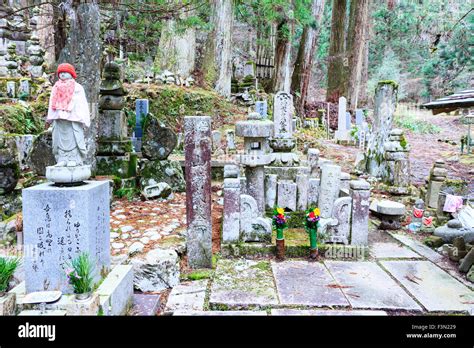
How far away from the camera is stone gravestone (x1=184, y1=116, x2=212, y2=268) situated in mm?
4578

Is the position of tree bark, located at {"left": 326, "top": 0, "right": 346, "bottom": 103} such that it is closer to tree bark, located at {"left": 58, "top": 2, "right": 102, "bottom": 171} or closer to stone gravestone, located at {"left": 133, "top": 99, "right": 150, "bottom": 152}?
stone gravestone, located at {"left": 133, "top": 99, "right": 150, "bottom": 152}

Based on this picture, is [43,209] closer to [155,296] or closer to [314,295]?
[155,296]

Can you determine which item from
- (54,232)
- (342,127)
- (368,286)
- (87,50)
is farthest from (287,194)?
(342,127)

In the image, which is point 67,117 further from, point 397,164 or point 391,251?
point 397,164

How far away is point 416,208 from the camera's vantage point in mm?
6652

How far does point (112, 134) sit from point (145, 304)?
5075 mm

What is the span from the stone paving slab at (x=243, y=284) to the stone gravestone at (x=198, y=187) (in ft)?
1.11

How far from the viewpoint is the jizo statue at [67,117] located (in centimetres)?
359

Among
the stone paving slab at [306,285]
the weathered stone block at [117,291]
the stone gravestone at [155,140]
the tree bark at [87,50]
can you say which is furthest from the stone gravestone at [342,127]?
the weathered stone block at [117,291]

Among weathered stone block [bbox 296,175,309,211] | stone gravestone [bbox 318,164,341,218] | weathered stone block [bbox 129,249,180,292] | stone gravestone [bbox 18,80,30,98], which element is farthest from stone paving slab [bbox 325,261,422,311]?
stone gravestone [bbox 18,80,30,98]

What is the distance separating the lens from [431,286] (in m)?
4.41

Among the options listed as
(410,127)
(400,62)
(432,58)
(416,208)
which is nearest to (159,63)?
(416,208)

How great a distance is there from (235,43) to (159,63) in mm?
14462

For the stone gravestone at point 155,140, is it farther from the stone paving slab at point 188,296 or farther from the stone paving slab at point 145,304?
the stone paving slab at point 145,304
